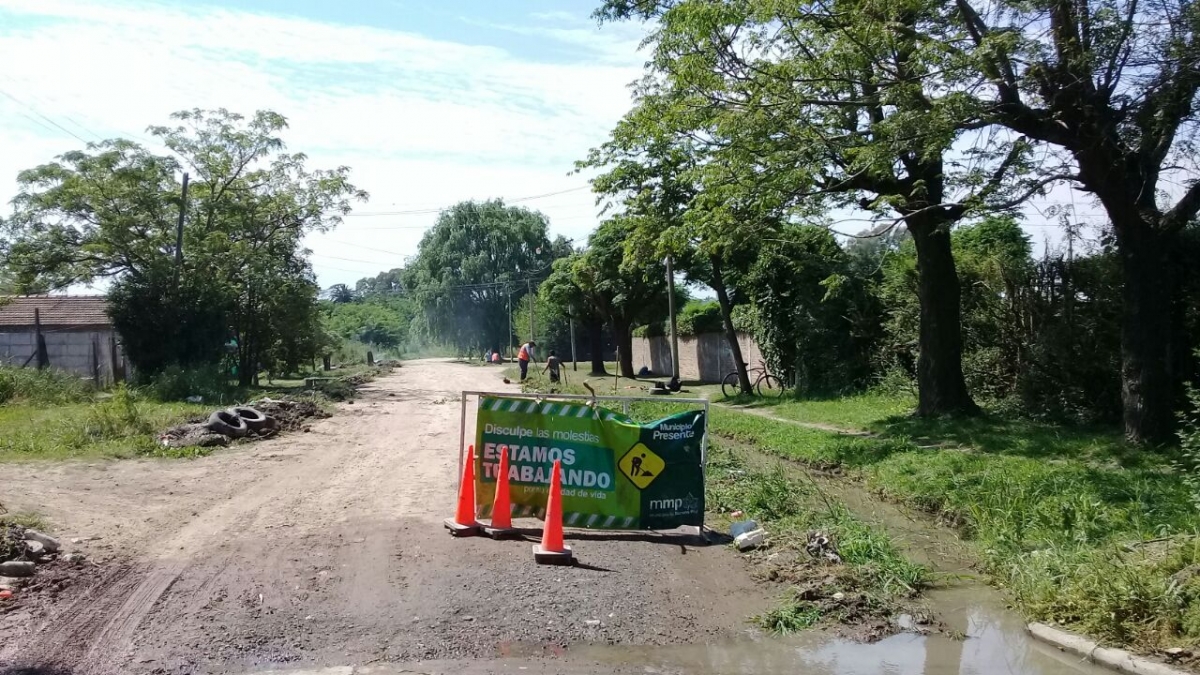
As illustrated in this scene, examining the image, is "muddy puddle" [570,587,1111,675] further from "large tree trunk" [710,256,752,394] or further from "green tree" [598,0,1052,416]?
"large tree trunk" [710,256,752,394]

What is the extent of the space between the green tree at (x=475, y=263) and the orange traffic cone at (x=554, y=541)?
65248 mm

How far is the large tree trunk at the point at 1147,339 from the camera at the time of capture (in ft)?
38.8

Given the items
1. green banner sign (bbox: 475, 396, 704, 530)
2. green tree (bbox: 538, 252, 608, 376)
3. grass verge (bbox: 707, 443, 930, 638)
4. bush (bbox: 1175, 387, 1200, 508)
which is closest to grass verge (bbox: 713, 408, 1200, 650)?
bush (bbox: 1175, 387, 1200, 508)

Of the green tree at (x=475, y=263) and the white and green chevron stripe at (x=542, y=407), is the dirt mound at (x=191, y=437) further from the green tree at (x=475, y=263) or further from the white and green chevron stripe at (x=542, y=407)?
the green tree at (x=475, y=263)

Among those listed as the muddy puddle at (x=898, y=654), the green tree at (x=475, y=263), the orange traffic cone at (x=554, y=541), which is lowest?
the muddy puddle at (x=898, y=654)

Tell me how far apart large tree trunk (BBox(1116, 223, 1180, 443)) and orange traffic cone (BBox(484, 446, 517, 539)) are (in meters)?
8.29

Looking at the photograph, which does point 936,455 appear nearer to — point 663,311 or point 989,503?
point 989,503

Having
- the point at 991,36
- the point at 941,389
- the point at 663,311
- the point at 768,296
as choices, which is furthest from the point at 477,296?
the point at 991,36

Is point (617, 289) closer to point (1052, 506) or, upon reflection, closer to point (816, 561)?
point (1052, 506)

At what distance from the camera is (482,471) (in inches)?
361

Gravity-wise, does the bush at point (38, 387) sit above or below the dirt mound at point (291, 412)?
above

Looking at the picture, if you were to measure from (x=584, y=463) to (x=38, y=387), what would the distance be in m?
19.3

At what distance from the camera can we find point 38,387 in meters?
22.8

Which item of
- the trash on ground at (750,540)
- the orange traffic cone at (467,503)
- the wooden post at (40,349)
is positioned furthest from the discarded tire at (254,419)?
the wooden post at (40,349)
